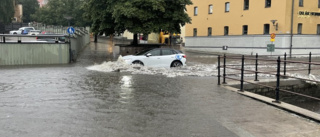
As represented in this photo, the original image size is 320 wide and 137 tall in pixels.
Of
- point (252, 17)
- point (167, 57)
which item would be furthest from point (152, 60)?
point (252, 17)

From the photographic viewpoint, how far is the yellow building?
31.6m

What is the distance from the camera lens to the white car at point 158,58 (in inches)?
696

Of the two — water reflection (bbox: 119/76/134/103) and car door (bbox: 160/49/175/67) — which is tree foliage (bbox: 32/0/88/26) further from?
water reflection (bbox: 119/76/134/103)

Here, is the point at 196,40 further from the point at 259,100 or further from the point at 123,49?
the point at 259,100

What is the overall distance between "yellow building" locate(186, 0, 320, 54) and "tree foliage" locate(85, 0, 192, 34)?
1203 cm

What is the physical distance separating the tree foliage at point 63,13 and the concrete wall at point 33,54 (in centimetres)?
3149

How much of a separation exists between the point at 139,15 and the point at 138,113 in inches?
674

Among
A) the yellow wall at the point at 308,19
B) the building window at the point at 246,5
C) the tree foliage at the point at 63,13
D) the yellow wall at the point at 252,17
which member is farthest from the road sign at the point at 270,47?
the tree foliage at the point at 63,13

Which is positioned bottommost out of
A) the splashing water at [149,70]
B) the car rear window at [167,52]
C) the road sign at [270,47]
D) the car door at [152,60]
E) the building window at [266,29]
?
the splashing water at [149,70]

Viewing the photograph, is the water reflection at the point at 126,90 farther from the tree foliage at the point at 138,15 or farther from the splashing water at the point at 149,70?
the tree foliage at the point at 138,15

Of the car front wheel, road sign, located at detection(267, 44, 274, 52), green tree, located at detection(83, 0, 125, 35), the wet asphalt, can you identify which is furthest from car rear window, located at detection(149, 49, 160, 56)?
road sign, located at detection(267, 44, 274, 52)

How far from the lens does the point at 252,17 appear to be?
3478 centimetres

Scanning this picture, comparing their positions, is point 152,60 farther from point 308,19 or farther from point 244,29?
point 308,19

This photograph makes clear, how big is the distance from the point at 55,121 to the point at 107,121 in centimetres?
110
